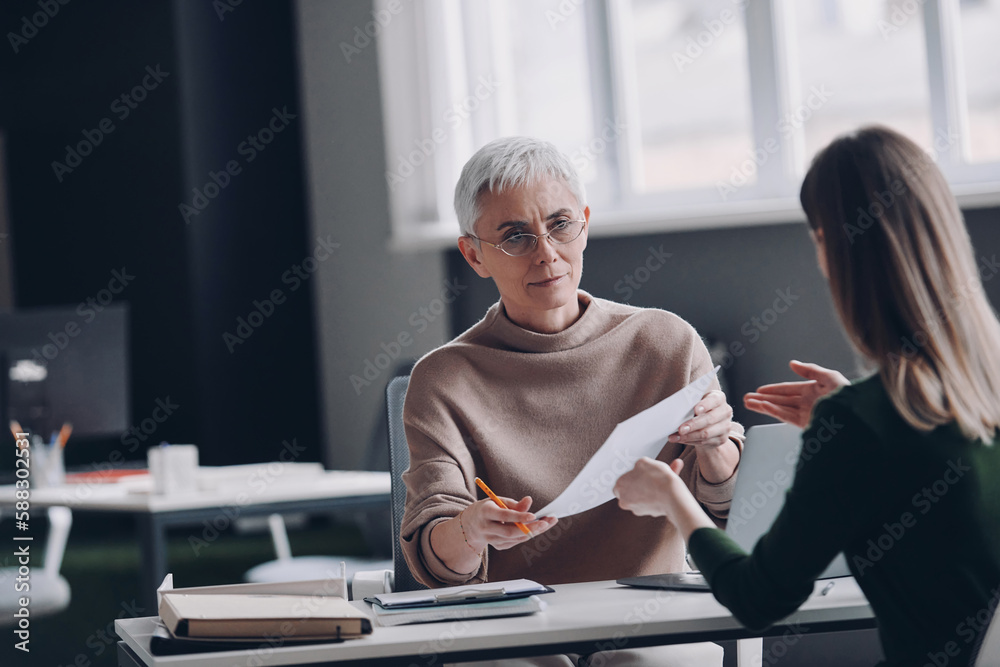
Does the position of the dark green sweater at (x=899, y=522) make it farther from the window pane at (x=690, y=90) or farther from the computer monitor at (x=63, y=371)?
the window pane at (x=690, y=90)

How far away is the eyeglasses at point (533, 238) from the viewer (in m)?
1.87

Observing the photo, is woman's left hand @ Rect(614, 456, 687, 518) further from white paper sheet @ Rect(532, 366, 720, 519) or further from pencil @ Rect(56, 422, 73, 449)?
pencil @ Rect(56, 422, 73, 449)

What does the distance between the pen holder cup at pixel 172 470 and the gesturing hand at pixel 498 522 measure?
170cm

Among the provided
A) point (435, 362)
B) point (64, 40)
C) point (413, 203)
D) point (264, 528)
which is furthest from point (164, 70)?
point (435, 362)

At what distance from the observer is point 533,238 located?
6.12 ft

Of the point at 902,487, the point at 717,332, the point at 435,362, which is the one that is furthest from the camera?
the point at 717,332

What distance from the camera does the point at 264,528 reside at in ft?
20.0

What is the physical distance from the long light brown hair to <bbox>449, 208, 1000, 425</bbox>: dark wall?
3.07m

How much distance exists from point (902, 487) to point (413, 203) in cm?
422

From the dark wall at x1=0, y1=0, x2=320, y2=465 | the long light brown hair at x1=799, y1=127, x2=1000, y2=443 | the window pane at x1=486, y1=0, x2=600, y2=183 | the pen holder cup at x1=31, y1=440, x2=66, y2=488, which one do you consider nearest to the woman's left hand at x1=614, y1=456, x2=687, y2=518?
the long light brown hair at x1=799, y1=127, x2=1000, y2=443

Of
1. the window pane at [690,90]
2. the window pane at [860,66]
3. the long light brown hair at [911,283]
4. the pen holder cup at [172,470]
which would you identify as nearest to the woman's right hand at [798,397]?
the long light brown hair at [911,283]

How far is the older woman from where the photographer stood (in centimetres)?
176

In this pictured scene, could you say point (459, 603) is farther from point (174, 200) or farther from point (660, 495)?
point (174, 200)

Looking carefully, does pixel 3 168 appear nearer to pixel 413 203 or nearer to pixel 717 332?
pixel 413 203
